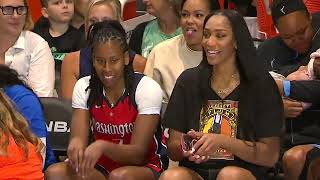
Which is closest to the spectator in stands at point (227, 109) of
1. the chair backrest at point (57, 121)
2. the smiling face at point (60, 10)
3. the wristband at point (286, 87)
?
the wristband at point (286, 87)

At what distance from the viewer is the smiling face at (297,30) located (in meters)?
3.68

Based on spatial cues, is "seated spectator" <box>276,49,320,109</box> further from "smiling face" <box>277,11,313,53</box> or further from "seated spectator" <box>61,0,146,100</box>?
"seated spectator" <box>61,0,146,100</box>

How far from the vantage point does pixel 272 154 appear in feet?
9.83

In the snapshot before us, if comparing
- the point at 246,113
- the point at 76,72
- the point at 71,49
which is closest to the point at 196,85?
the point at 246,113

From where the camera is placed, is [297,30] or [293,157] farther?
[297,30]

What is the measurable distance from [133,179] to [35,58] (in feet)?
3.90

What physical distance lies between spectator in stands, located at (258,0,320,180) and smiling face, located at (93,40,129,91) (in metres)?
0.81

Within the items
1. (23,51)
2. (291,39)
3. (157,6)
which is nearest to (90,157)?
(23,51)

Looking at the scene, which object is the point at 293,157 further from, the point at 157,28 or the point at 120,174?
the point at 157,28

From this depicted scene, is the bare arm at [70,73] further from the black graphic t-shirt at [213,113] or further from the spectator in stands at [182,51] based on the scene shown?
the black graphic t-shirt at [213,113]

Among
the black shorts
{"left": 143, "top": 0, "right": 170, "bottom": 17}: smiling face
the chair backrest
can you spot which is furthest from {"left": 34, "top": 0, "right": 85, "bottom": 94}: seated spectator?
the black shorts

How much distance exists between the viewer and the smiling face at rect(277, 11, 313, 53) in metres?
3.68

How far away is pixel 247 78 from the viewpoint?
3.04m

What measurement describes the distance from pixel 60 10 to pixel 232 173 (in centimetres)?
221
